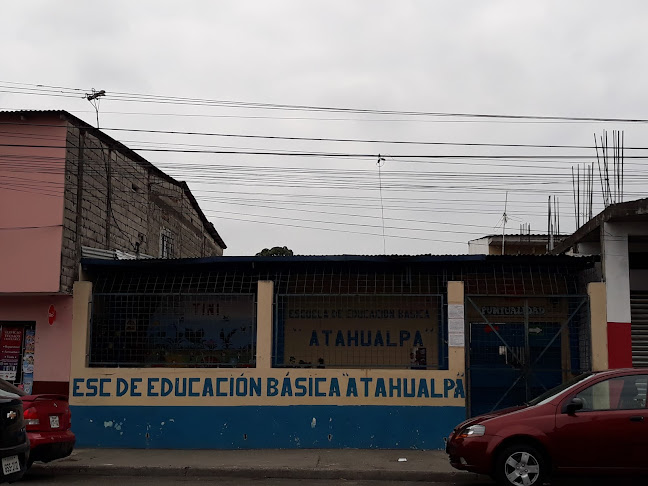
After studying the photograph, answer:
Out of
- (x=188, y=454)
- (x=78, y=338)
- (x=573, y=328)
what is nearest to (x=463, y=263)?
(x=573, y=328)

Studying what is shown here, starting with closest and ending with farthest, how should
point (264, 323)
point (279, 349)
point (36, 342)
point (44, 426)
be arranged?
point (44, 426), point (264, 323), point (36, 342), point (279, 349)

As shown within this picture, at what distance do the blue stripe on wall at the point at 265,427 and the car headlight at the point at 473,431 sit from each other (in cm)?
315

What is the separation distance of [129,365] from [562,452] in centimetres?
755

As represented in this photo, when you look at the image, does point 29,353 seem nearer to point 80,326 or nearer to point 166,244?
point 80,326

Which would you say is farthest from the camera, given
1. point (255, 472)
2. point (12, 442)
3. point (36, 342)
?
point (36, 342)

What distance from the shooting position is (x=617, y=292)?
484 inches

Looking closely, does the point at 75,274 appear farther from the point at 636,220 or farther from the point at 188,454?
the point at 636,220

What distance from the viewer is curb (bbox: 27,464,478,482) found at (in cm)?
1023

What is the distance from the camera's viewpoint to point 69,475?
1041cm

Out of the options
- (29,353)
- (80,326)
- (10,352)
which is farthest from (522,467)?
(10,352)

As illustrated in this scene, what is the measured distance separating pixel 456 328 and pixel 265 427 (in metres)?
3.65

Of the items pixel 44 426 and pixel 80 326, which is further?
pixel 80 326

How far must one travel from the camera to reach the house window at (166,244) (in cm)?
1892

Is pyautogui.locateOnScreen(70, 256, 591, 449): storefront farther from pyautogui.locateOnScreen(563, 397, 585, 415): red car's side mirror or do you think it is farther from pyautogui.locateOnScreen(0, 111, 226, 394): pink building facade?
pyautogui.locateOnScreen(563, 397, 585, 415): red car's side mirror
